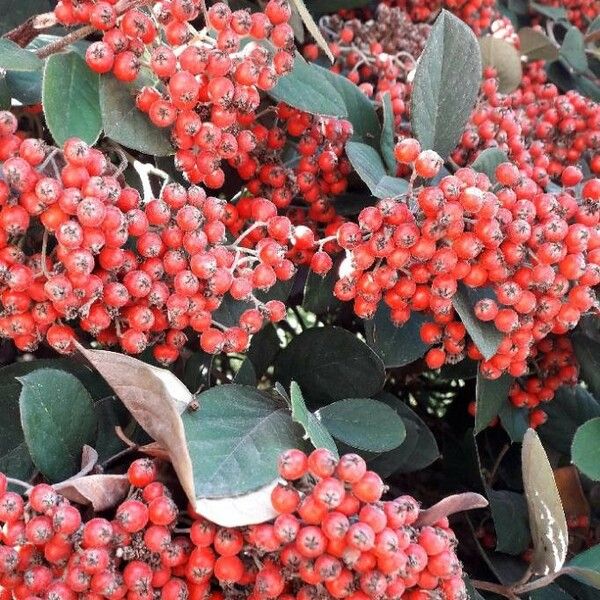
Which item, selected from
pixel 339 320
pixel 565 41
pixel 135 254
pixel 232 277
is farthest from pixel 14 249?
pixel 565 41

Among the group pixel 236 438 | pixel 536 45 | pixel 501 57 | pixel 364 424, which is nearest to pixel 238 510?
pixel 236 438

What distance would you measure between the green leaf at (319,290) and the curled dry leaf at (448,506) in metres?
0.61

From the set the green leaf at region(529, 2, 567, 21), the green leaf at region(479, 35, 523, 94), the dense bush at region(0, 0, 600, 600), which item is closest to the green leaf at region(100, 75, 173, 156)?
the dense bush at region(0, 0, 600, 600)

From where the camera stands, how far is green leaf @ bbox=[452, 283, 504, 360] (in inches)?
46.8

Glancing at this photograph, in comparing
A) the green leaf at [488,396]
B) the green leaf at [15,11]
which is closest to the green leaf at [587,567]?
the green leaf at [488,396]

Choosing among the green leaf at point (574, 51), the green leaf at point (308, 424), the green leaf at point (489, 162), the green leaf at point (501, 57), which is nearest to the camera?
the green leaf at point (308, 424)

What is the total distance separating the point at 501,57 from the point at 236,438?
1.33 meters

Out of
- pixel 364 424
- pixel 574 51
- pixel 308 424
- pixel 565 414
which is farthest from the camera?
pixel 574 51

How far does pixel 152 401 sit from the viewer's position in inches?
38.9

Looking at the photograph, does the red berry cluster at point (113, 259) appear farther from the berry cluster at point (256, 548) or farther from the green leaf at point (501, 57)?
the green leaf at point (501, 57)

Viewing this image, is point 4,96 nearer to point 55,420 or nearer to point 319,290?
point 55,420

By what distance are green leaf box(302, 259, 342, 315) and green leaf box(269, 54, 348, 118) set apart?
0.35m

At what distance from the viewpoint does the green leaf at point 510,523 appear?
1.48m

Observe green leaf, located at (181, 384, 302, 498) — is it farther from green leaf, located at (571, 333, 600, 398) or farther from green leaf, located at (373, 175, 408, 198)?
green leaf, located at (571, 333, 600, 398)
